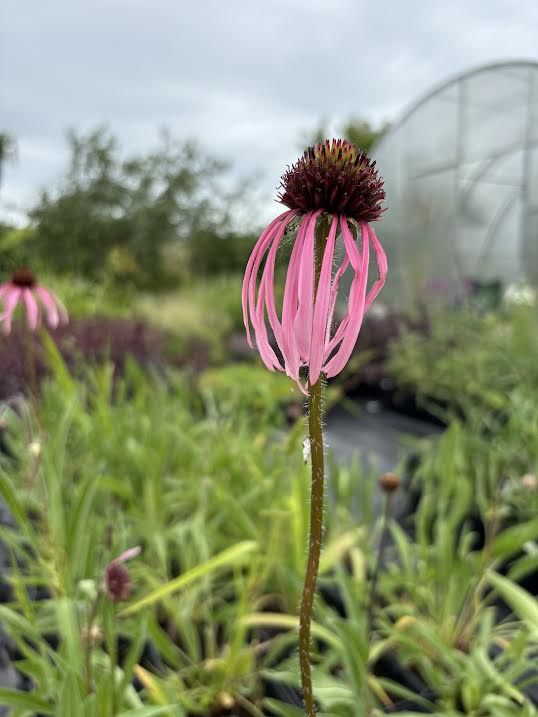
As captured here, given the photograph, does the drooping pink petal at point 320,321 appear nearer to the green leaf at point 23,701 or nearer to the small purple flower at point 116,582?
the small purple flower at point 116,582

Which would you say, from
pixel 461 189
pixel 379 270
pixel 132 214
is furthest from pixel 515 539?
pixel 132 214

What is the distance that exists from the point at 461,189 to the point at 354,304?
6419 millimetres

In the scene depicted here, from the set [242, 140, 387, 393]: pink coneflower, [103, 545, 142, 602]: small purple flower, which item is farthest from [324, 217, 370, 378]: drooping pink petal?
[103, 545, 142, 602]: small purple flower

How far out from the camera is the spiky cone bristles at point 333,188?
393 mm

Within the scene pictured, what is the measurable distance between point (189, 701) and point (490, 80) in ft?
20.3

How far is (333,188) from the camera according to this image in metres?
0.39

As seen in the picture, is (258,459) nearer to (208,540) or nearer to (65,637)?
(208,540)

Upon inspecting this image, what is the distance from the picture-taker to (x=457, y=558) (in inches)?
48.1

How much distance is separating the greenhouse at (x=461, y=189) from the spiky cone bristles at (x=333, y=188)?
5.80 meters

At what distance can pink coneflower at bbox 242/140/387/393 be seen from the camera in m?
0.38

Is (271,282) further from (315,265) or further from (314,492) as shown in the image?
(314,492)

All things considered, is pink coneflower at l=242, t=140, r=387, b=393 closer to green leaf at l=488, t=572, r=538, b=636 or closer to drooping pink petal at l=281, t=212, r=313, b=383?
drooping pink petal at l=281, t=212, r=313, b=383

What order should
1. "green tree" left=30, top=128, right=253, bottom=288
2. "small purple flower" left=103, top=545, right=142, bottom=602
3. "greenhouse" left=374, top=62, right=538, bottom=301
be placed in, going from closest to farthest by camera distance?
"small purple flower" left=103, top=545, right=142, bottom=602 < "greenhouse" left=374, top=62, right=538, bottom=301 < "green tree" left=30, top=128, right=253, bottom=288

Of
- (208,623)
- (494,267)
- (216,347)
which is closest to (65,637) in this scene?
(208,623)
